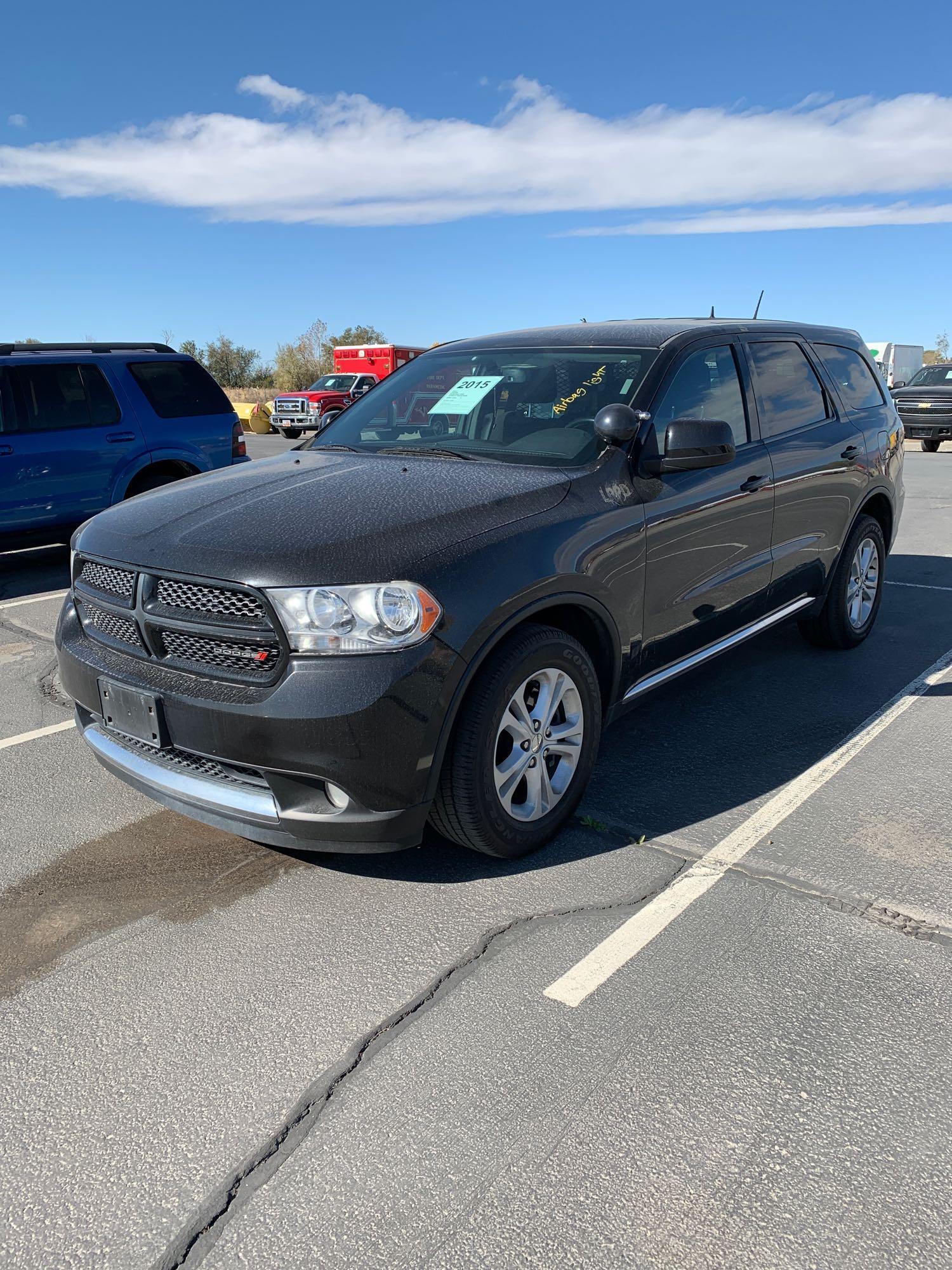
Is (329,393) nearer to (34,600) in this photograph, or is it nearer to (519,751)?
(34,600)

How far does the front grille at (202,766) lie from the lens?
2.99 m

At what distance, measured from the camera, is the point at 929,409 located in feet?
68.5

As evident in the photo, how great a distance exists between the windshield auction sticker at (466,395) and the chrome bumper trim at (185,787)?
6.49ft

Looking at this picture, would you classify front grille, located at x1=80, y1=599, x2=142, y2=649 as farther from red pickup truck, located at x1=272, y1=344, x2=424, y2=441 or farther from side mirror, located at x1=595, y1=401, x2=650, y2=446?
red pickup truck, located at x1=272, y1=344, x2=424, y2=441

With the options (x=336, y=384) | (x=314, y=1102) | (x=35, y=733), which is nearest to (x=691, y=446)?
(x=314, y=1102)

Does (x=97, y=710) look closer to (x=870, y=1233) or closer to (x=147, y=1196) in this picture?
(x=147, y=1196)

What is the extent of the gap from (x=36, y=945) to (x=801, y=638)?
476cm

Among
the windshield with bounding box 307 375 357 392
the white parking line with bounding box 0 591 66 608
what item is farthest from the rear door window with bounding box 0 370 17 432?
the windshield with bounding box 307 375 357 392

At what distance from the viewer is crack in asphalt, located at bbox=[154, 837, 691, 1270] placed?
1.95 meters

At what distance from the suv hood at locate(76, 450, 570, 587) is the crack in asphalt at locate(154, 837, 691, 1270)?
1.12m

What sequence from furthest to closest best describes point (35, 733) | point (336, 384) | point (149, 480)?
point (336, 384) → point (149, 480) → point (35, 733)

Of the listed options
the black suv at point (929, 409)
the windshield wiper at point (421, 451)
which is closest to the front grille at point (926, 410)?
the black suv at point (929, 409)

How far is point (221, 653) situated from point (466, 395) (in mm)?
1909

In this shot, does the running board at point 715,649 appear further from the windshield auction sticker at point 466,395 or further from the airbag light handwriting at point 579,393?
the windshield auction sticker at point 466,395
